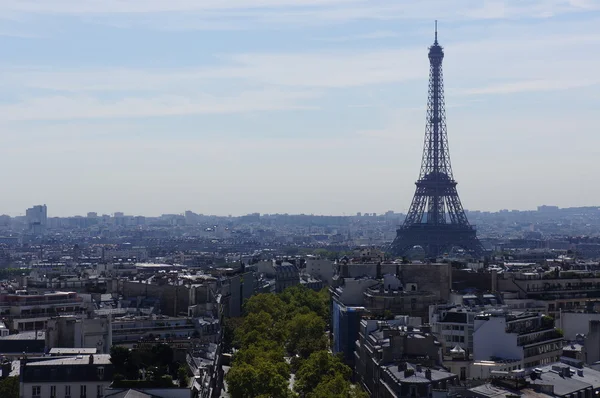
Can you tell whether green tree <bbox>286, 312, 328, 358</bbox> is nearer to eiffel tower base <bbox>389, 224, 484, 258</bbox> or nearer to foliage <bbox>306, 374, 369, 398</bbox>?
foliage <bbox>306, 374, 369, 398</bbox>

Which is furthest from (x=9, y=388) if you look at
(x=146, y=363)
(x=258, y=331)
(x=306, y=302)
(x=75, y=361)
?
(x=306, y=302)

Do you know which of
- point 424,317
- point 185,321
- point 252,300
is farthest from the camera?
point 252,300

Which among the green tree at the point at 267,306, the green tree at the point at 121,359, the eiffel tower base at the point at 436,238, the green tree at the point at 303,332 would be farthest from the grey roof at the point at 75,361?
the eiffel tower base at the point at 436,238

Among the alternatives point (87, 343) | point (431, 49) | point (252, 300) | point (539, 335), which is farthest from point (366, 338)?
point (431, 49)

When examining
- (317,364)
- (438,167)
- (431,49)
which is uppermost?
(431,49)

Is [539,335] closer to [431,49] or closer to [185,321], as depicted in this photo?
[185,321]

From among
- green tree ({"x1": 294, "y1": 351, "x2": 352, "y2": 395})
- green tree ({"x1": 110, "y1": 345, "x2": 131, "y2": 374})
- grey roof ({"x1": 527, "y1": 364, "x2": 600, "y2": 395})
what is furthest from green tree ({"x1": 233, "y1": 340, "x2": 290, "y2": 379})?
green tree ({"x1": 110, "y1": 345, "x2": 131, "y2": 374})

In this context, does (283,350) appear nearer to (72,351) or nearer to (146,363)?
(72,351)
